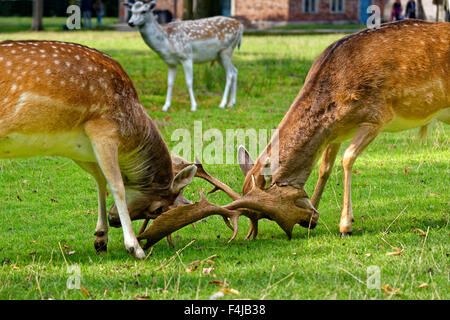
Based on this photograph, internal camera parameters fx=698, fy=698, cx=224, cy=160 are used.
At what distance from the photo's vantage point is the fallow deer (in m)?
5.49

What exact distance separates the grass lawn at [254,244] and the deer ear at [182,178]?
1.48 ft

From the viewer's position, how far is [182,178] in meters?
5.38

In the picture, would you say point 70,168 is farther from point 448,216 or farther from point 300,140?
point 448,216

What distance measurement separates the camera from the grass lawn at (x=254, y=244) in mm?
4348

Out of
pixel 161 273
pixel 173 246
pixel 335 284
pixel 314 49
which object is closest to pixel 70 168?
pixel 173 246

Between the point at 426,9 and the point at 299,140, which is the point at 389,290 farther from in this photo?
the point at 426,9

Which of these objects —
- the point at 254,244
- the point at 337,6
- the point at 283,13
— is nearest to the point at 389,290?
the point at 254,244

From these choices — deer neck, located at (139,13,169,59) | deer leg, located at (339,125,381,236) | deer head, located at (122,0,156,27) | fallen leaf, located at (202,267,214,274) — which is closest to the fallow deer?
deer leg, located at (339,125,381,236)

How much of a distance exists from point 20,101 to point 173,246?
5.33ft

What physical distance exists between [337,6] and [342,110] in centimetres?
3205

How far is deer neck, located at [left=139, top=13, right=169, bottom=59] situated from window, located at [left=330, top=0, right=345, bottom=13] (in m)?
24.2

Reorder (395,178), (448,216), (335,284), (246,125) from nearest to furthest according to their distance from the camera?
(335,284)
(448,216)
(395,178)
(246,125)

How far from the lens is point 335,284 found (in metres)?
4.36

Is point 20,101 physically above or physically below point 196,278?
above
